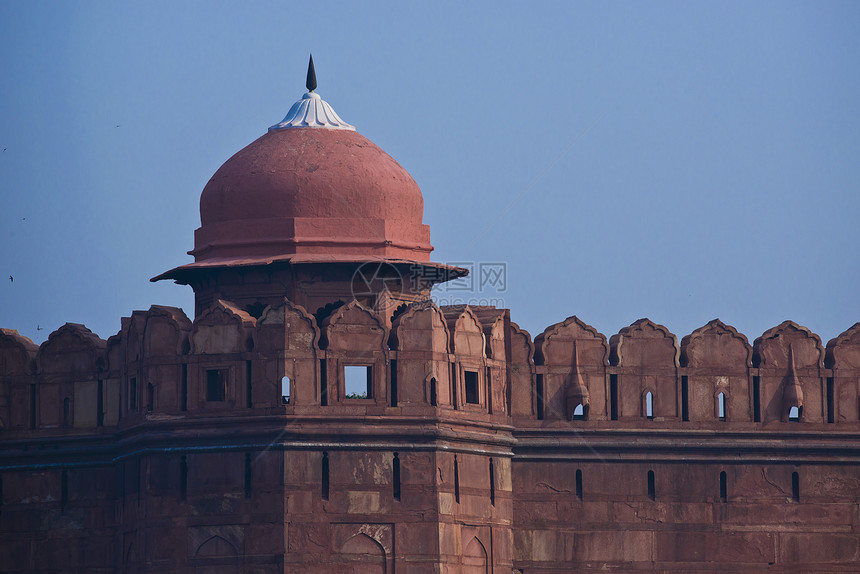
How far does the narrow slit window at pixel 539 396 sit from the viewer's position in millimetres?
35719

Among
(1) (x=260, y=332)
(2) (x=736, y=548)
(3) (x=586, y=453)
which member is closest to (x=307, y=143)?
(1) (x=260, y=332)

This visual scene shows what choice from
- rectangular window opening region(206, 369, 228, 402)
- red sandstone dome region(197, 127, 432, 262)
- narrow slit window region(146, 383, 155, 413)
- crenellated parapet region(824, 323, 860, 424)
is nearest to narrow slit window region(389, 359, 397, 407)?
red sandstone dome region(197, 127, 432, 262)

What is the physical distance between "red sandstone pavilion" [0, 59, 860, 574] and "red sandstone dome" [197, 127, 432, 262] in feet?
0.12

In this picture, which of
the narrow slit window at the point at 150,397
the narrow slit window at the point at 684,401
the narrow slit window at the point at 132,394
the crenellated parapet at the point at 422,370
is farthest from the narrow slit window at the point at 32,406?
A: the narrow slit window at the point at 684,401

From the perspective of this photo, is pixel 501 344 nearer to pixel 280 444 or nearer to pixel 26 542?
pixel 280 444

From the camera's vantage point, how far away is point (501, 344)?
3556 cm

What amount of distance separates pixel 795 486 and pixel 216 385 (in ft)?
31.6

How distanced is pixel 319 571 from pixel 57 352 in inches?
257

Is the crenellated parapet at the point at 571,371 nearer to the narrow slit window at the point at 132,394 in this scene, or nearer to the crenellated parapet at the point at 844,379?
the crenellated parapet at the point at 844,379

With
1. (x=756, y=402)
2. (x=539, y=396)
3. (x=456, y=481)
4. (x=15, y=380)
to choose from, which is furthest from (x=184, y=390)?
(x=756, y=402)

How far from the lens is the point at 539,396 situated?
117 feet

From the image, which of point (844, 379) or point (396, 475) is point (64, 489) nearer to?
point (396, 475)

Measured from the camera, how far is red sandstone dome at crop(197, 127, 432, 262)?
35.5 metres

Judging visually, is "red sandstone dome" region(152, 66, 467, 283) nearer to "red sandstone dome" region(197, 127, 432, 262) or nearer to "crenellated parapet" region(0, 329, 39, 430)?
"red sandstone dome" region(197, 127, 432, 262)
